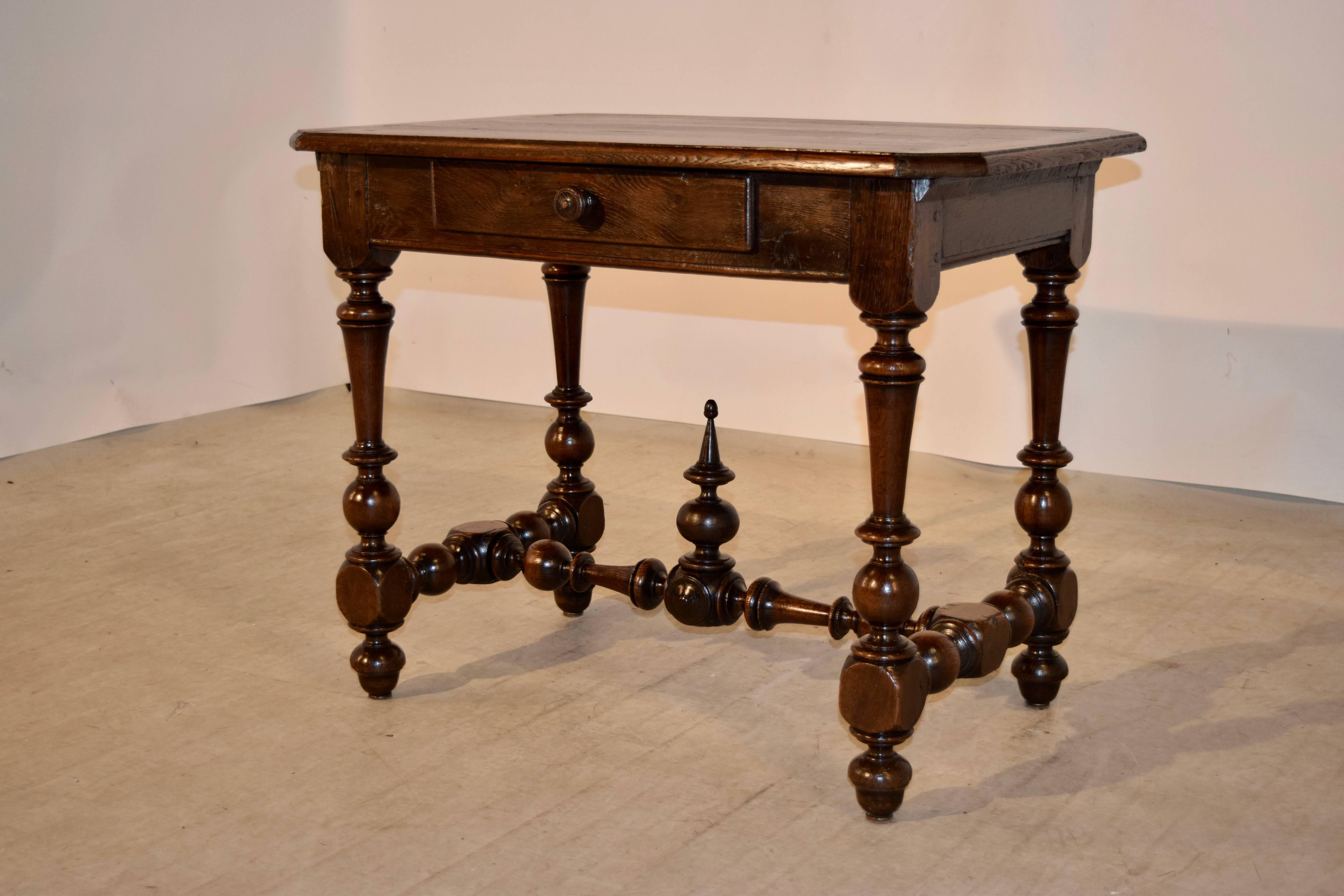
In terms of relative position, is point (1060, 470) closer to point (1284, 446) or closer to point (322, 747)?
point (1284, 446)

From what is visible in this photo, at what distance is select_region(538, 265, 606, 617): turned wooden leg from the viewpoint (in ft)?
8.64

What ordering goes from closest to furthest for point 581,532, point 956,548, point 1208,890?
point 1208,890 → point 581,532 → point 956,548

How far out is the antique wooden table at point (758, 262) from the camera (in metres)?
1.77

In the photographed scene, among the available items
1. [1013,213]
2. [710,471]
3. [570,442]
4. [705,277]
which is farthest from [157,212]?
[1013,213]

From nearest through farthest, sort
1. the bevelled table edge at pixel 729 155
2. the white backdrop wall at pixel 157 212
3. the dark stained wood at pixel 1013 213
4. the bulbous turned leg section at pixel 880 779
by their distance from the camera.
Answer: the bevelled table edge at pixel 729 155
the dark stained wood at pixel 1013 213
the bulbous turned leg section at pixel 880 779
the white backdrop wall at pixel 157 212

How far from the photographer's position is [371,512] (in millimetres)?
2295

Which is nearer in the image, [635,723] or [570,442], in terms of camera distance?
[635,723]

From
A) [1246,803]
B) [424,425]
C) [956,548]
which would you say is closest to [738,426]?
[424,425]

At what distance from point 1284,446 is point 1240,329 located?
33 centimetres

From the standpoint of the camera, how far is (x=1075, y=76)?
3871 mm

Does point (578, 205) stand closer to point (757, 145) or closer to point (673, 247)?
point (673, 247)

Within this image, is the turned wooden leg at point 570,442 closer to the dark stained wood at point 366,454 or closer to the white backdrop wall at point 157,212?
the dark stained wood at point 366,454

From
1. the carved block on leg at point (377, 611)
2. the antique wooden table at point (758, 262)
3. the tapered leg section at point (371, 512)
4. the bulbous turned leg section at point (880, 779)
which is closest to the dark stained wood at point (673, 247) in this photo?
the antique wooden table at point (758, 262)

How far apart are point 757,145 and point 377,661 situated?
1.13 metres
